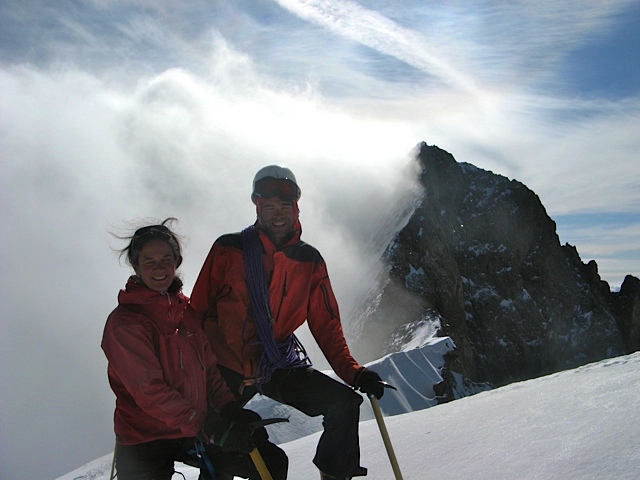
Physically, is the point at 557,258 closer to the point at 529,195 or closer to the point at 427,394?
the point at 529,195

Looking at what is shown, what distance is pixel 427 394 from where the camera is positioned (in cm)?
3612

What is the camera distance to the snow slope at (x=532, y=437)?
3.21 m

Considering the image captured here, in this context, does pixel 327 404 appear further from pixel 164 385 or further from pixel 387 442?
pixel 164 385

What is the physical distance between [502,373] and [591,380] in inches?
2719

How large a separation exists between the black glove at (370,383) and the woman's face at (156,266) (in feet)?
5.38

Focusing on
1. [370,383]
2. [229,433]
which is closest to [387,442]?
[370,383]

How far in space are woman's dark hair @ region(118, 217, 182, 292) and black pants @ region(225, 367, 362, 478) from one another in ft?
3.12

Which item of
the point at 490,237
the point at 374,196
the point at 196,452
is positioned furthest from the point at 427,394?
the point at 374,196

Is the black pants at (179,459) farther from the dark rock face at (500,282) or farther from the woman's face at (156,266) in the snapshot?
the dark rock face at (500,282)

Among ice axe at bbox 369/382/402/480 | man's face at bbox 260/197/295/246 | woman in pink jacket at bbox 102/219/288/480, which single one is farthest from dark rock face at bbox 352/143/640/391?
woman in pink jacket at bbox 102/219/288/480

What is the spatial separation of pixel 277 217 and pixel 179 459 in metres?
1.99

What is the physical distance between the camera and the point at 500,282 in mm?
76062

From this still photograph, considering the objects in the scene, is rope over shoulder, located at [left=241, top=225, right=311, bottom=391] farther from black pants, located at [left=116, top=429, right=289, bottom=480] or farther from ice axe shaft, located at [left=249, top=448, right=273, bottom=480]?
ice axe shaft, located at [left=249, top=448, right=273, bottom=480]

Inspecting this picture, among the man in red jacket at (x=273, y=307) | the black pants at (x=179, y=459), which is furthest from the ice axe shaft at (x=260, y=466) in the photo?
the man in red jacket at (x=273, y=307)
